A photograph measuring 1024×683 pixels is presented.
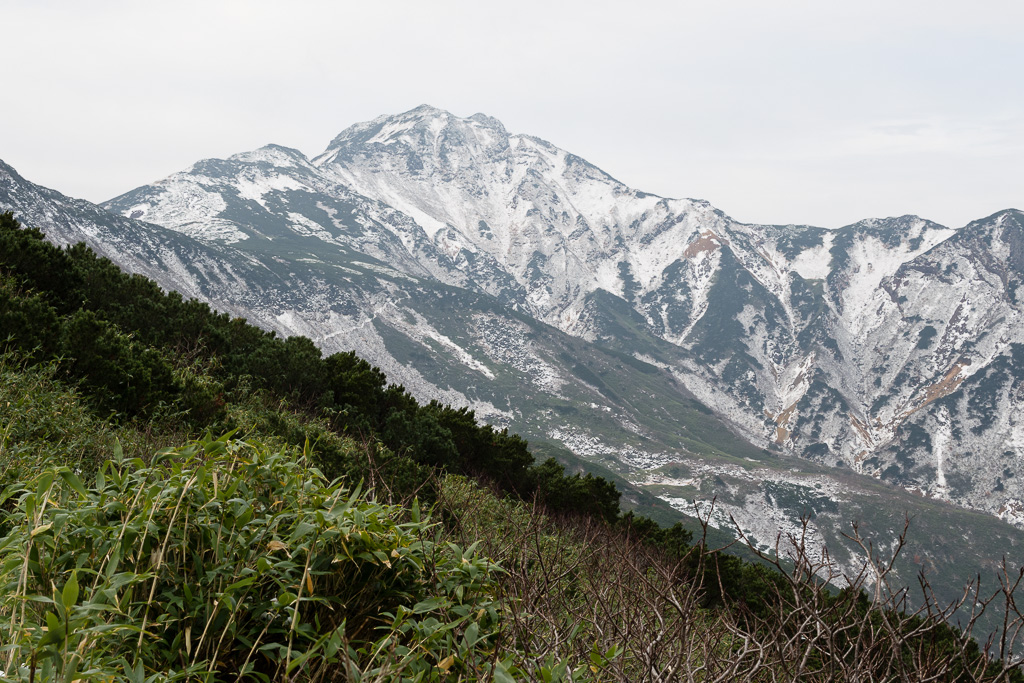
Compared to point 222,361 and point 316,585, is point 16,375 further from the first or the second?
point 222,361

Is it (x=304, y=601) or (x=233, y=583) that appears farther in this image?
(x=304, y=601)

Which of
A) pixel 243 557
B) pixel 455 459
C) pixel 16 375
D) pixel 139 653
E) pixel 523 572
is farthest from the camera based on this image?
pixel 455 459

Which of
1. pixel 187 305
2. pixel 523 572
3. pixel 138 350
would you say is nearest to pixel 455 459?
pixel 187 305

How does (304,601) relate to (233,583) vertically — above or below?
below

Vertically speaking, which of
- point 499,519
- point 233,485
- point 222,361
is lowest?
point 499,519

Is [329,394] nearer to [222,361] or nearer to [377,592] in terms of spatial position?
[222,361]

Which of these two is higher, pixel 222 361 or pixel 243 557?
pixel 243 557

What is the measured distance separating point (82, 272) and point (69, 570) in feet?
62.8

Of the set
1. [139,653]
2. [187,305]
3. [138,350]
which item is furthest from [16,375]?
[187,305]

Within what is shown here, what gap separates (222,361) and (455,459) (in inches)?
343

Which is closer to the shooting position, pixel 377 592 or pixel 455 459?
pixel 377 592

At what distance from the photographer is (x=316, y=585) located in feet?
11.9

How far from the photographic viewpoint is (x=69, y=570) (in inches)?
132

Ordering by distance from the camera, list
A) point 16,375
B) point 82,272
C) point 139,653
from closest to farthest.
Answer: point 139,653 < point 16,375 < point 82,272
